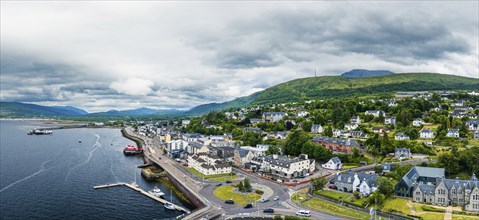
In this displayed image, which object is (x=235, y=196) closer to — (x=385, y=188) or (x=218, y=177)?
(x=218, y=177)

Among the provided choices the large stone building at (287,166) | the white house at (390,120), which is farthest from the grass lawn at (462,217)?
the white house at (390,120)

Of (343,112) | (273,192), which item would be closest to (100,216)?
(273,192)

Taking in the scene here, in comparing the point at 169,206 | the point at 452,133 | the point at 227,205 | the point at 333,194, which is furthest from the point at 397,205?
the point at 452,133

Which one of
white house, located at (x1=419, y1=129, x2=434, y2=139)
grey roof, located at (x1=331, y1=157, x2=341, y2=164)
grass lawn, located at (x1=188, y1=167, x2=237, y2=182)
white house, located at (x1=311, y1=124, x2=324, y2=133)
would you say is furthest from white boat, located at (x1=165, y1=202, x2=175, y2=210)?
white house, located at (x1=419, y1=129, x2=434, y2=139)

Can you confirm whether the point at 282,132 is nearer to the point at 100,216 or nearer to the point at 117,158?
the point at 117,158

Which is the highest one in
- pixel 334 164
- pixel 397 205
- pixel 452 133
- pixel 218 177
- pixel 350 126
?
pixel 350 126

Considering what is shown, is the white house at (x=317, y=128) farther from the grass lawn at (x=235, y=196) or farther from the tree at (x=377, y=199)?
the tree at (x=377, y=199)
